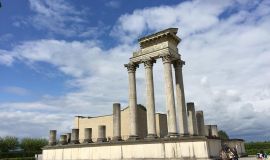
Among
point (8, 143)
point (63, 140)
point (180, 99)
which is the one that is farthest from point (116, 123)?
point (8, 143)

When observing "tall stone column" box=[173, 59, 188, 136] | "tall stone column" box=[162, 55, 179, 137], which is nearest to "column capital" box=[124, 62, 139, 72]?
"tall stone column" box=[162, 55, 179, 137]

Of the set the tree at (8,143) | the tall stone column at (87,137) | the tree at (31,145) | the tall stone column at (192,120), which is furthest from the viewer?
the tree at (31,145)

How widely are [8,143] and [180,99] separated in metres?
52.4

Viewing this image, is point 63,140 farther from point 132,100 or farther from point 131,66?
point 131,66

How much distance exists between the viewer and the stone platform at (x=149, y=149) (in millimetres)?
21622

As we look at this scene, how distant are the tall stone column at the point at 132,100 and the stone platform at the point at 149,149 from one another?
3.78ft

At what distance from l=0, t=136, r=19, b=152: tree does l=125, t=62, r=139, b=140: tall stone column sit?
47578 mm

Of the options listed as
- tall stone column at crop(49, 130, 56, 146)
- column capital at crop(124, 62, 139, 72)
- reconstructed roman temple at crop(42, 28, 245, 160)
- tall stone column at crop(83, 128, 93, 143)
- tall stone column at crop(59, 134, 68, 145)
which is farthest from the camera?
tall stone column at crop(49, 130, 56, 146)

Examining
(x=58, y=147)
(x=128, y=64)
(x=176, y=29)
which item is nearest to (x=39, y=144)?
(x=58, y=147)

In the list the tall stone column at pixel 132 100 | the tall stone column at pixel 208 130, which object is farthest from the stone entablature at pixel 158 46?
the tall stone column at pixel 208 130

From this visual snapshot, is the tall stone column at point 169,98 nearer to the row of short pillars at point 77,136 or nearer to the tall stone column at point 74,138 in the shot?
the row of short pillars at point 77,136

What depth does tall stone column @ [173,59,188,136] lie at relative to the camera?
25000mm

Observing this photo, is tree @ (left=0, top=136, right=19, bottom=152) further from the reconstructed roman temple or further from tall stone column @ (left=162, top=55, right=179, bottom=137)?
tall stone column @ (left=162, top=55, right=179, bottom=137)

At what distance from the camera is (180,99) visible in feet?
86.9
